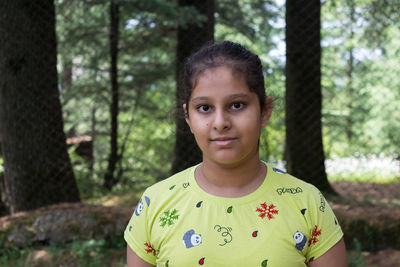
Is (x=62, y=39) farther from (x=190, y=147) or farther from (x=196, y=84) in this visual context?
(x=196, y=84)

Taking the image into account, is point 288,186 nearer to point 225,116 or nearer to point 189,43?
point 225,116

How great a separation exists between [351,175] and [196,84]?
595 centimetres

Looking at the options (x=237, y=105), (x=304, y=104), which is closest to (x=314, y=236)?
(x=237, y=105)

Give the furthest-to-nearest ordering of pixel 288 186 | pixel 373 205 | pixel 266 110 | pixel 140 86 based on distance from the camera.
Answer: pixel 140 86 → pixel 373 205 → pixel 266 110 → pixel 288 186

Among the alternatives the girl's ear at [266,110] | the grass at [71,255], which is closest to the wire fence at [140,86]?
the girl's ear at [266,110]

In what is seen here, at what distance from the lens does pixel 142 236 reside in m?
1.54

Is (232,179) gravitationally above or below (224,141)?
below

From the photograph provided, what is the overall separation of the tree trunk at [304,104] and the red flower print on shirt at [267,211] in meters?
3.62

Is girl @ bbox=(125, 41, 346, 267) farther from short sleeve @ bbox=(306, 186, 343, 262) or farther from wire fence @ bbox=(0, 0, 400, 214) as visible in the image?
wire fence @ bbox=(0, 0, 400, 214)

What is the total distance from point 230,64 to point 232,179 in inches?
17.0

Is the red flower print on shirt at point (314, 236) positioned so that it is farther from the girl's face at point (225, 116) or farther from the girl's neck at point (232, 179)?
the girl's face at point (225, 116)

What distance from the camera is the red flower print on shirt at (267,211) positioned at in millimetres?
1399

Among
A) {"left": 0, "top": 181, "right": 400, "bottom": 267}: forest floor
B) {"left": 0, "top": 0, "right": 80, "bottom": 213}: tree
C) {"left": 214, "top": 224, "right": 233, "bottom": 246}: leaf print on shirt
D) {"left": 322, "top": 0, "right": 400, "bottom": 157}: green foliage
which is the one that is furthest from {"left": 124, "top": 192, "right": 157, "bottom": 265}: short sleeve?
{"left": 322, "top": 0, "right": 400, "bottom": 157}: green foliage

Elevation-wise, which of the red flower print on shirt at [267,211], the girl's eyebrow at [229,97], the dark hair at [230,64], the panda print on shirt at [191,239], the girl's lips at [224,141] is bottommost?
the panda print on shirt at [191,239]
